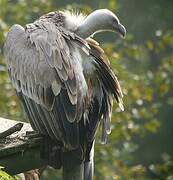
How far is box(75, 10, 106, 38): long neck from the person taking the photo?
6.64m

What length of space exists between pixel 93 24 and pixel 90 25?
33mm

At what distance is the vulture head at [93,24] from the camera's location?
665 centimetres

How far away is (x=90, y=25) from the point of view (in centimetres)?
664

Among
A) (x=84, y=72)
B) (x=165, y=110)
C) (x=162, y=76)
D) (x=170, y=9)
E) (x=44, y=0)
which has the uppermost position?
(x=84, y=72)

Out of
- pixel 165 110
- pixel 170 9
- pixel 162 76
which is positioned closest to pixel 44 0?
pixel 162 76

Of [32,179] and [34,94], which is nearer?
[34,94]

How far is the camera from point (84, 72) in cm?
618

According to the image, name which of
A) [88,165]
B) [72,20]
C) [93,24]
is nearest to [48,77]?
[88,165]

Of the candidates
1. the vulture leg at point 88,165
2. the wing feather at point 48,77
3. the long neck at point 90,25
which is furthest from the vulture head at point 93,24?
the vulture leg at point 88,165

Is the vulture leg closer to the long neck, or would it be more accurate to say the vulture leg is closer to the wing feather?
the wing feather

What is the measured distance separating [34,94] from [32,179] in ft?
3.50

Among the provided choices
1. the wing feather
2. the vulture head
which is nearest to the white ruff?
the vulture head

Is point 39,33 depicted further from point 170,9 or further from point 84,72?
point 170,9

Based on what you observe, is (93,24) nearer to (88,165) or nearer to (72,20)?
(72,20)
